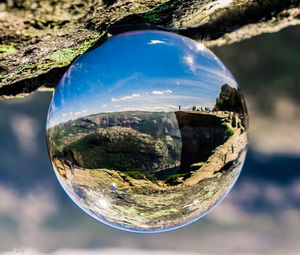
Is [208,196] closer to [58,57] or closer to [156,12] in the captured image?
[156,12]

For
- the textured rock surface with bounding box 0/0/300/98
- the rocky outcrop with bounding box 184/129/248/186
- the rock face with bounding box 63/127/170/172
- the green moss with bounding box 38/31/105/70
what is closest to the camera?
the textured rock surface with bounding box 0/0/300/98

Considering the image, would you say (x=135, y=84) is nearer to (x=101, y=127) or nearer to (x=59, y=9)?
(x=101, y=127)

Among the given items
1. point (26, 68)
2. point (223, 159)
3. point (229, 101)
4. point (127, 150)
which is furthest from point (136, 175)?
point (26, 68)

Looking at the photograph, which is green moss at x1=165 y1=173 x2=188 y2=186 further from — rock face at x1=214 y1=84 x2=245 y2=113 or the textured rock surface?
the textured rock surface

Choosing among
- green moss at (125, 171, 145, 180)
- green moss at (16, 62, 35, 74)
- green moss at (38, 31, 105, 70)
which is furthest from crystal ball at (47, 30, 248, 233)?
green moss at (16, 62, 35, 74)

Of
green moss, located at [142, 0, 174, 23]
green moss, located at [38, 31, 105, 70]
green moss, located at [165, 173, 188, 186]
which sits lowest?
green moss, located at [165, 173, 188, 186]

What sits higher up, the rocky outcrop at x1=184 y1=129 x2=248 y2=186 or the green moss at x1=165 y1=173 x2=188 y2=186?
the rocky outcrop at x1=184 y1=129 x2=248 y2=186
